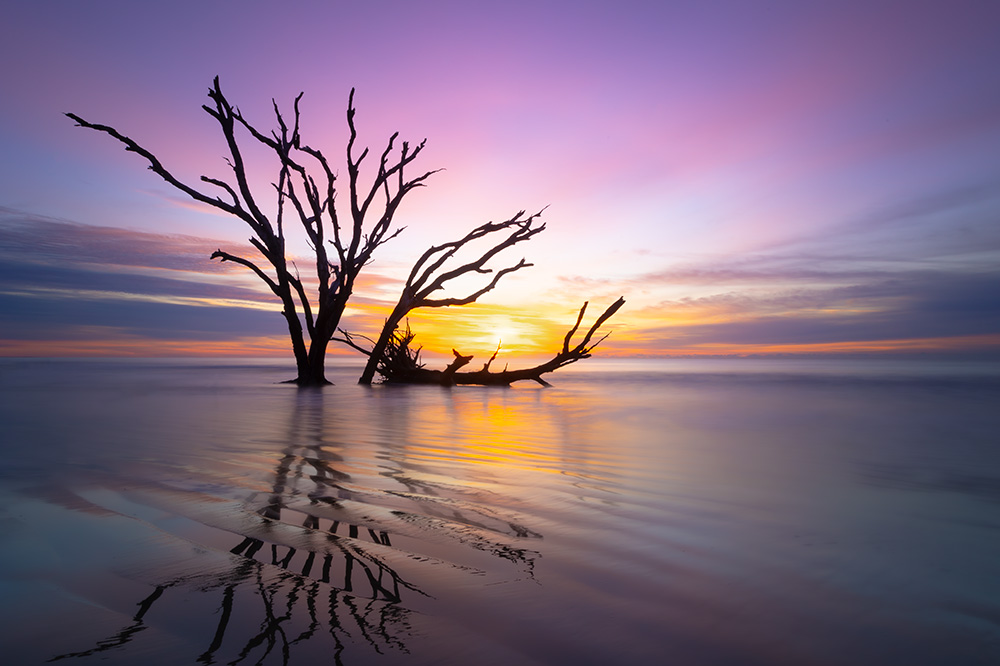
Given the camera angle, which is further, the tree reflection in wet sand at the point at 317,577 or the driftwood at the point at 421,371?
the driftwood at the point at 421,371

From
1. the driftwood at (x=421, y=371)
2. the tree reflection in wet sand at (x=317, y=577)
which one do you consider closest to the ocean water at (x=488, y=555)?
the tree reflection in wet sand at (x=317, y=577)

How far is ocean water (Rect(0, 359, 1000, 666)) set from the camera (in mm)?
1604

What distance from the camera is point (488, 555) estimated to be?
90.8 inches

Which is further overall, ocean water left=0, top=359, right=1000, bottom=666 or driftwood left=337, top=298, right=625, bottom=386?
driftwood left=337, top=298, right=625, bottom=386

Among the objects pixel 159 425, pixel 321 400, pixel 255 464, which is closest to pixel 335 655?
pixel 255 464

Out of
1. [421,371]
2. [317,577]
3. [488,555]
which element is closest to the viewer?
[317,577]

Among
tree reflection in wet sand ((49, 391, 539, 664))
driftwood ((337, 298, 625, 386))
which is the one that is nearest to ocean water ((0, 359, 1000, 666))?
tree reflection in wet sand ((49, 391, 539, 664))

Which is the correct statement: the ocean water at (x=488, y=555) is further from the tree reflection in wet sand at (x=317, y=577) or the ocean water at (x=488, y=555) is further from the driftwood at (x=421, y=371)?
the driftwood at (x=421, y=371)

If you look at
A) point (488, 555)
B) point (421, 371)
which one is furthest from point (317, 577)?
point (421, 371)

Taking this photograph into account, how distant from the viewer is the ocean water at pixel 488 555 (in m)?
1.60

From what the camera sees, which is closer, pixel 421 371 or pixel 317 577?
pixel 317 577

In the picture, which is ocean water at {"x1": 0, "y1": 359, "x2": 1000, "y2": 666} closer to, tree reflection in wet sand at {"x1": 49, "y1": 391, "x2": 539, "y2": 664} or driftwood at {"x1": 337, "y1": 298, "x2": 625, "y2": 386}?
tree reflection in wet sand at {"x1": 49, "y1": 391, "x2": 539, "y2": 664}

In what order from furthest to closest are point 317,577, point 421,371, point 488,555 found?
point 421,371 → point 488,555 → point 317,577

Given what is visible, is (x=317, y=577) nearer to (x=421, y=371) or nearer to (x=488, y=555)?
(x=488, y=555)
